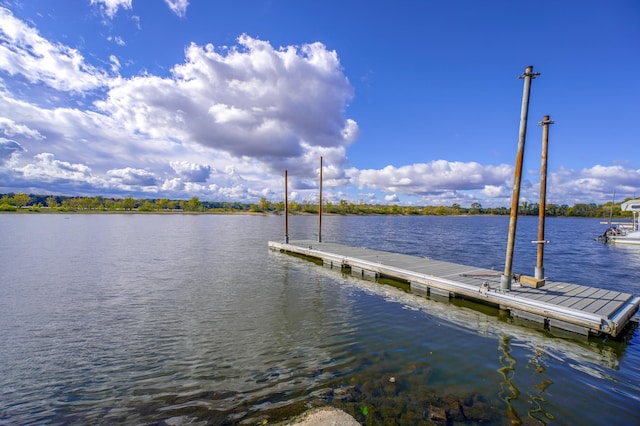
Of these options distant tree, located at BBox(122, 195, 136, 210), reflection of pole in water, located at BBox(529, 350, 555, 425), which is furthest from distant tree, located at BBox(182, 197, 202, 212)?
reflection of pole in water, located at BBox(529, 350, 555, 425)

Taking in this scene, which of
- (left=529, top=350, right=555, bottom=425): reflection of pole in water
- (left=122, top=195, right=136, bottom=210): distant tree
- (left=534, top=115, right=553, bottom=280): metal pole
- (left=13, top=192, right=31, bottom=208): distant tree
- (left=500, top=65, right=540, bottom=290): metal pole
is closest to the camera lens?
(left=529, top=350, right=555, bottom=425): reflection of pole in water

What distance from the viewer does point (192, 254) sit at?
26844 mm

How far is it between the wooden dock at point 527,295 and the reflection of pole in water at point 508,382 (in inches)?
89.6

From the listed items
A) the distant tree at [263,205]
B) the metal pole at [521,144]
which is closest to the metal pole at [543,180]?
the metal pole at [521,144]

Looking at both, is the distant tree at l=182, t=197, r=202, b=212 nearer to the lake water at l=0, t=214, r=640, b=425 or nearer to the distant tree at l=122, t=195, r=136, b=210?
the distant tree at l=122, t=195, r=136, b=210

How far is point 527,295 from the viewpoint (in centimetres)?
1112

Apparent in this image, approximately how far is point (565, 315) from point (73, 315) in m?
16.9

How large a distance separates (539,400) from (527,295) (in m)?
5.81

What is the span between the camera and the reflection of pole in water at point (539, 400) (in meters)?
5.72

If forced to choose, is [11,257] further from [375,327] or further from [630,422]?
[630,422]

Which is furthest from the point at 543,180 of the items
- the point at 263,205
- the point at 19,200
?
the point at 19,200

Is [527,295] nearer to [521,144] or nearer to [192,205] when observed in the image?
[521,144]

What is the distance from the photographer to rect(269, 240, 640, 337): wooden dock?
9.37 metres

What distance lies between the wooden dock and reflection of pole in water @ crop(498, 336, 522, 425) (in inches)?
89.6
